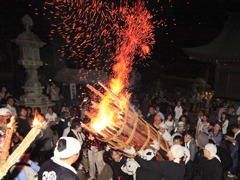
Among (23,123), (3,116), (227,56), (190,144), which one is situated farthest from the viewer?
(227,56)

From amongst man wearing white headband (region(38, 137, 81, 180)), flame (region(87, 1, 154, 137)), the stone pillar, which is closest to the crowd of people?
man wearing white headband (region(38, 137, 81, 180))

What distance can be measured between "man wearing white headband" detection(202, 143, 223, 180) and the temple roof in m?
9.32

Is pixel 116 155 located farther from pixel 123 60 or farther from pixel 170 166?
pixel 123 60

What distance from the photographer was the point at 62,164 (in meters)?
3.09

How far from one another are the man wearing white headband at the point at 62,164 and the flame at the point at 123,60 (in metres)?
1.17

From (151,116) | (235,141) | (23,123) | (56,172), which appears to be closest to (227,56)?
(151,116)

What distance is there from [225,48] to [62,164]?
13.1m

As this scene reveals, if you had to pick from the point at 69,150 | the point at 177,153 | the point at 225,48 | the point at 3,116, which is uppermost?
the point at 225,48

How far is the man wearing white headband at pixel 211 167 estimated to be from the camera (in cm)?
446

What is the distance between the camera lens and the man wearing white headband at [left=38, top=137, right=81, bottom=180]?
3000mm

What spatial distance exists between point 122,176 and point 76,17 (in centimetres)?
2146

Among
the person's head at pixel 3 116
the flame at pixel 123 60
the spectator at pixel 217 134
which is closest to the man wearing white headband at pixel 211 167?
the flame at pixel 123 60

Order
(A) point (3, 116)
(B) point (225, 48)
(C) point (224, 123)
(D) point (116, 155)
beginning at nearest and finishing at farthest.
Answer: (D) point (116, 155), (A) point (3, 116), (C) point (224, 123), (B) point (225, 48)

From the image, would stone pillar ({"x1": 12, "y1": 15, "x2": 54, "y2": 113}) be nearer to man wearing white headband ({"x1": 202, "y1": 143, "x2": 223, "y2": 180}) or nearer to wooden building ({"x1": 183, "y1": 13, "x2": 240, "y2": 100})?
wooden building ({"x1": 183, "y1": 13, "x2": 240, "y2": 100})
